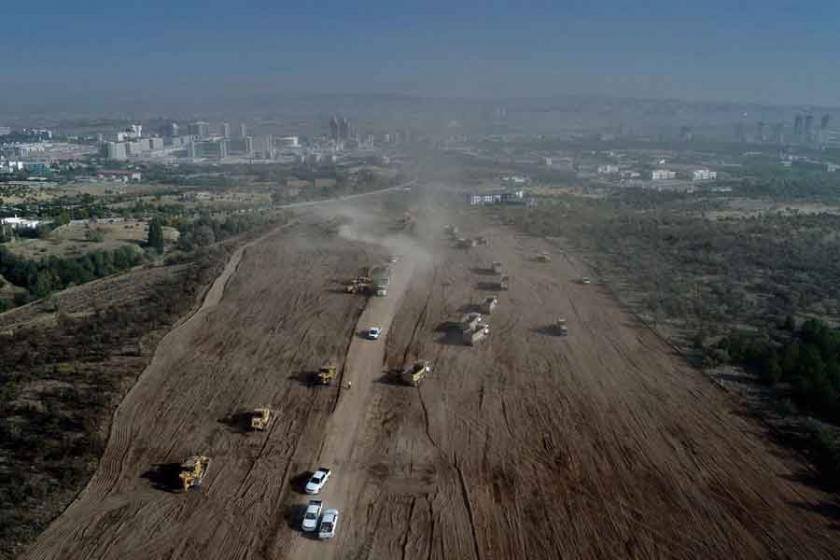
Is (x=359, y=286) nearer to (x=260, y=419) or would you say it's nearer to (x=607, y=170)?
(x=260, y=419)

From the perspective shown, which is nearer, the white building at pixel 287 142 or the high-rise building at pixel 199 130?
the white building at pixel 287 142

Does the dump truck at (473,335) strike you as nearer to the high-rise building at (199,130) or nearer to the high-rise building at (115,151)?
the high-rise building at (115,151)

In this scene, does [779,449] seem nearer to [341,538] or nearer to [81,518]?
[341,538]

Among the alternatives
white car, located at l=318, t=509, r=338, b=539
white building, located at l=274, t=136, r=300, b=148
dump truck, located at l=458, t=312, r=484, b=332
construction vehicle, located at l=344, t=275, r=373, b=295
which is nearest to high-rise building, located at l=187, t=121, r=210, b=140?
white building, located at l=274, t=136, r=300, b=148

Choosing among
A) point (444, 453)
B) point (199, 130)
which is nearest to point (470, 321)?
point (444, 453)

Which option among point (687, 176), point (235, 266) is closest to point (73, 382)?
point (235, 266)

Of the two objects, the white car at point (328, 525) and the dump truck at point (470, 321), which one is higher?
the dump truck at point (470, 321)

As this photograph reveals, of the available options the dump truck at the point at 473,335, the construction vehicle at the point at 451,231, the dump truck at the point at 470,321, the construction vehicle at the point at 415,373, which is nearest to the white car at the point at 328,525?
the construction vehicle at the point at 415,373

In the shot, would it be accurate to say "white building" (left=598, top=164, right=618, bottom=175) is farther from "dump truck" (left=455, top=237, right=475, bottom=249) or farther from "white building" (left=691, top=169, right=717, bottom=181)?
"dump truck" (left=455, top=237, right=475, bottom=249)
